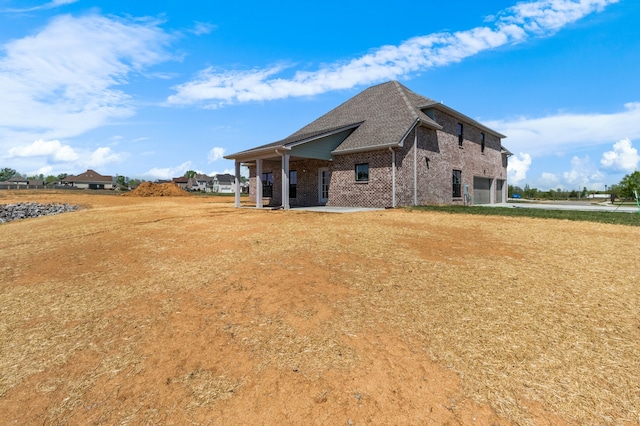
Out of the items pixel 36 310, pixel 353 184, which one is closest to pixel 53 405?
pixel 36 310

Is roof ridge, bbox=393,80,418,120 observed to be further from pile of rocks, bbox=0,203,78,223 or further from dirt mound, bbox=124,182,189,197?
dirt mound, bbox=124,182,189,197

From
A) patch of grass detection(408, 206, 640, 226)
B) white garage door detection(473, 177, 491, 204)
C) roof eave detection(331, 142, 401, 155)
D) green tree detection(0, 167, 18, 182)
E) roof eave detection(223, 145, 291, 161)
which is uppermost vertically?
green tree detection(0, 167, 18, 182)

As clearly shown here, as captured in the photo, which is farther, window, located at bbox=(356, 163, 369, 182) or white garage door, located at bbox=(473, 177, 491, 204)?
white garage door, located at bbox=(473, 177, 491, 204)

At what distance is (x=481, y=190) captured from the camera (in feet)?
78.8

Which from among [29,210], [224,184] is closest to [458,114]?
[29,210]

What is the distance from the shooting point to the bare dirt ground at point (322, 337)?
239 centimetres

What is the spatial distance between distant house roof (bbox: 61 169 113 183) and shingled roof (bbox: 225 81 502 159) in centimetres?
9391

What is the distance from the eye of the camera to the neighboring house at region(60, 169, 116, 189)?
8694 cm

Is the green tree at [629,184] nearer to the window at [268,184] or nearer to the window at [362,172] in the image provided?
the window at [362,172]

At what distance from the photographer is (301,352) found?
3.03 m

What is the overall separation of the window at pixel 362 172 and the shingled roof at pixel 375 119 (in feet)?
3.25

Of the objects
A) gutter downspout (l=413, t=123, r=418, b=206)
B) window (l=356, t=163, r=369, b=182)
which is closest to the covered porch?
window (l=356, t=163, r=369, b=182)

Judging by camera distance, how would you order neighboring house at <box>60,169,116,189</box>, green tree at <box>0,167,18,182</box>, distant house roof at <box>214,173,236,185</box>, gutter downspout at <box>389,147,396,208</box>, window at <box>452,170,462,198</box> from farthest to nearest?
green tree at <box>0,167,18,182</box> < distant house roof at <box>214,173,236,185</box> < neighboring house at <box>60,169,116,189</box> < window at <box>452,170,462,198</box> < gutter downspout at <box>389,147,396,208</box>

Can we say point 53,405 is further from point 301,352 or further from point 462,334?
point 462,334
